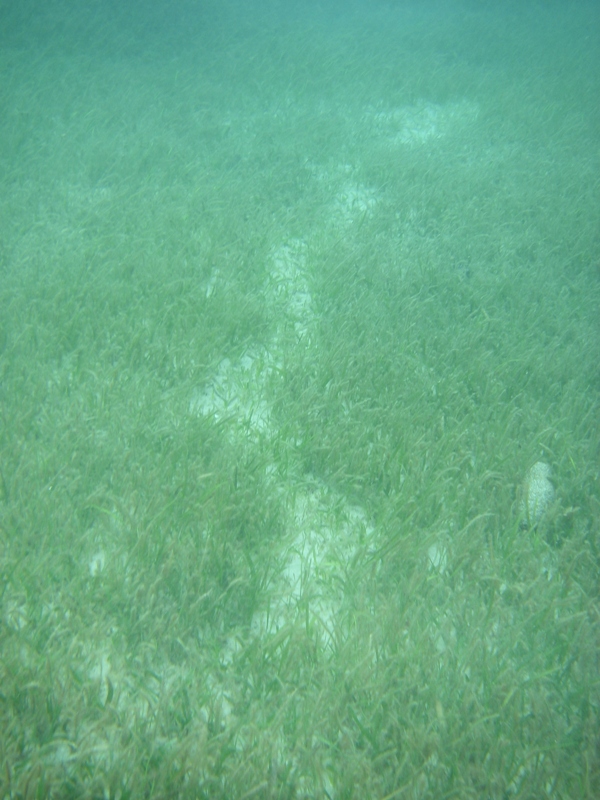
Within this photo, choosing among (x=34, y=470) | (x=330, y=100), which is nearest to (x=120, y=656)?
(x=34, y=470)

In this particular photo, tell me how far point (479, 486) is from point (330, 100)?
9848 mm

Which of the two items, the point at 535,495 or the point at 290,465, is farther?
the point at 290,465

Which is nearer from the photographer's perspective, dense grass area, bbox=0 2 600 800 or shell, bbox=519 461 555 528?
dense grass area, bbox=0 2 600 800

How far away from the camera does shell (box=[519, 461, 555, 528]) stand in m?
3.13

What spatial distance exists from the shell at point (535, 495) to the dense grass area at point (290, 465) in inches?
2.7

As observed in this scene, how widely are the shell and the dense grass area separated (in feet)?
0.23

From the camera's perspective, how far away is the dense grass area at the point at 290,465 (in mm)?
2053

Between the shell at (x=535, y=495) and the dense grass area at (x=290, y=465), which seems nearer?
the dense grass area at (x=290, y=465)

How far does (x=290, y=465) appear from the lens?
3361mm

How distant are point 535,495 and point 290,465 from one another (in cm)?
176

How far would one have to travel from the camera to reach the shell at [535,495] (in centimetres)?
313

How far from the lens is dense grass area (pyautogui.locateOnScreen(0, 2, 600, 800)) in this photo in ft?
6.73

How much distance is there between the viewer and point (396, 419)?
143 inches

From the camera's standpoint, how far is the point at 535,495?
322cm
